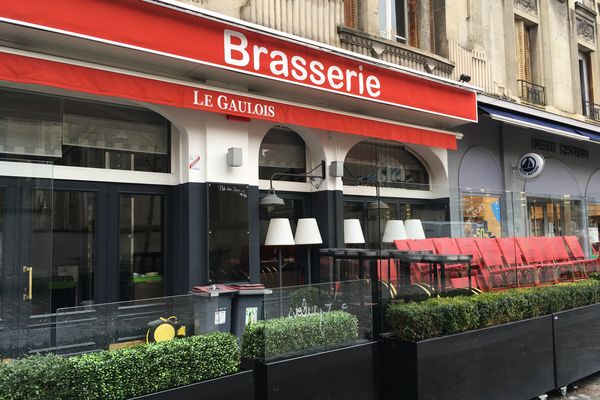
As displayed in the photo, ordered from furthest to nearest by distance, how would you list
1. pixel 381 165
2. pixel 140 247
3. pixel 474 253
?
pixel 381 165 → pixel 140 247 → pixel 474 253

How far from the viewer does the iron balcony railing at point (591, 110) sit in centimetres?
1645

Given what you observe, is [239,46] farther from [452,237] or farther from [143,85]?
[452,237]

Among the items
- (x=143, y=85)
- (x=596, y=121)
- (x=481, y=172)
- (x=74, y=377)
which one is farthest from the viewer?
(x=596, y=121)

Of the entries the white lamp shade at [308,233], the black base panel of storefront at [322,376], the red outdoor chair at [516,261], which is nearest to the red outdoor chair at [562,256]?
the red outdoor chair at [516,261]

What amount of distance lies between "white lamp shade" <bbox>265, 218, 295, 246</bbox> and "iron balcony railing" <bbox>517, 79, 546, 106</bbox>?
870 centimetres

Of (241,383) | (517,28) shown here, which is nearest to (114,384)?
(241,383)

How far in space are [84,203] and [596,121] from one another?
1588cm

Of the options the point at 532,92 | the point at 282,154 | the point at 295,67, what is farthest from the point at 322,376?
the point at 532,92

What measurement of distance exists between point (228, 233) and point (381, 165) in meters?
4.23

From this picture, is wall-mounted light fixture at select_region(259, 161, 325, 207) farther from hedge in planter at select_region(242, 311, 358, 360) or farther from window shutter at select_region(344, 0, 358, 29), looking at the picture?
hedge in planter at select_region(242, 311, 358, 360)

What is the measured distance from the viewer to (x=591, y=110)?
54.6 ft

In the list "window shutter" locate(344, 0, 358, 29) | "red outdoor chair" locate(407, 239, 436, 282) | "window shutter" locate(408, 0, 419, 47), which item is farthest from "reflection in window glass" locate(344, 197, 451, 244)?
"window shutter" locate(408, 0, 419, 47)

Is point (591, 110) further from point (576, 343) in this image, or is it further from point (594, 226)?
point (576, 343)

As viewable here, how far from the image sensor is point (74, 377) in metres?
3.56
